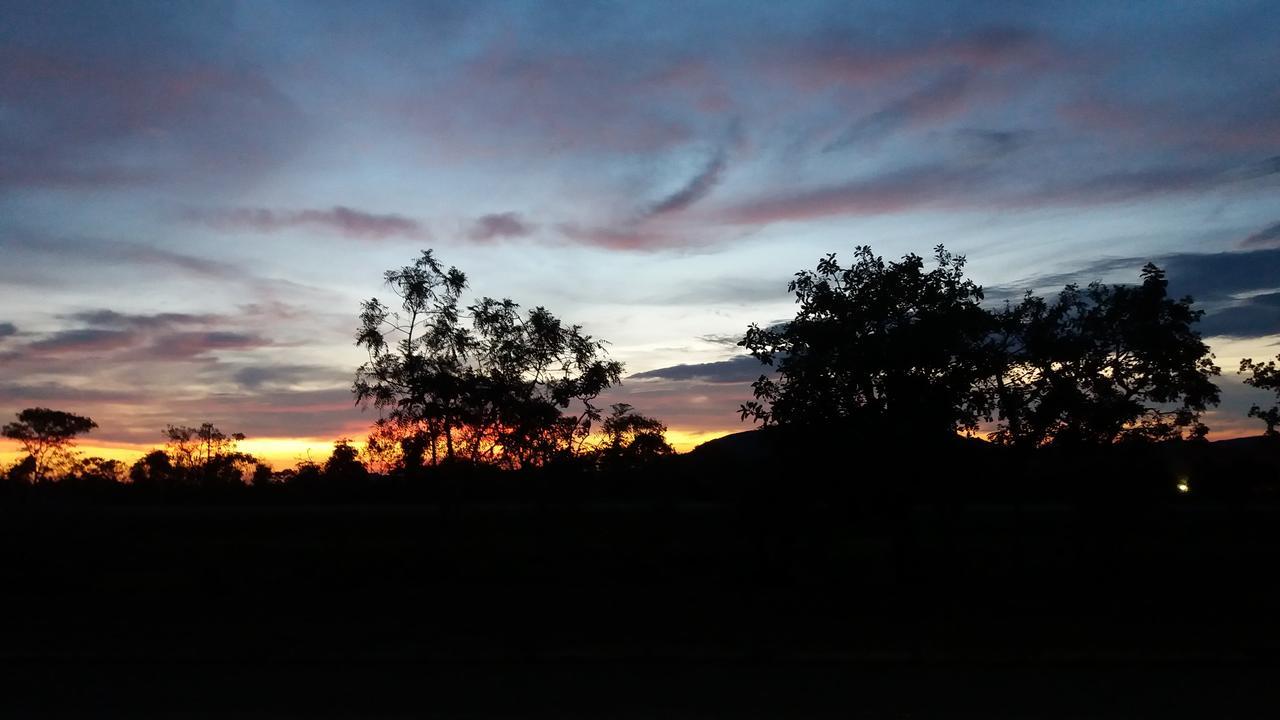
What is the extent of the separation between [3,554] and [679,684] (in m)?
17.7

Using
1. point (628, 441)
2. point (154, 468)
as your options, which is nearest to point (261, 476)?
point (154, 468)

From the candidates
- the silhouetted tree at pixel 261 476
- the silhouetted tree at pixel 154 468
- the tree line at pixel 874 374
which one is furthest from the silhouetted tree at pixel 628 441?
the silhouetted tree at pixel 154 468

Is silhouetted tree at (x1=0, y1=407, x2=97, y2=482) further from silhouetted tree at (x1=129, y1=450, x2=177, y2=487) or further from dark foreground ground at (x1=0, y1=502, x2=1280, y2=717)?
dark foreground ground at (x1=0, y1=502, x2=1280, y2=717)

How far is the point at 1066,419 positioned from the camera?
1641cm

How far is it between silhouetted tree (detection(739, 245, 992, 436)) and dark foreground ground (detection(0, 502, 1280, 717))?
187cm

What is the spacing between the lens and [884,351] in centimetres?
1371

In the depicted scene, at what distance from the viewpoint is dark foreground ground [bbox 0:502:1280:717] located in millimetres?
8656

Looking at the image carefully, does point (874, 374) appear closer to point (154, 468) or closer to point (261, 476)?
point (261, 476)

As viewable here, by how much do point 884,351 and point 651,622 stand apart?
5.14 meters

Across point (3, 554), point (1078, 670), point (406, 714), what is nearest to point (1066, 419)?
point (1078, 670)

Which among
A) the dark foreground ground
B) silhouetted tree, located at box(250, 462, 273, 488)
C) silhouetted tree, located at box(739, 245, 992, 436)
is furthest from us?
silhouetted tree, located at box(250, 462, 273, 488)

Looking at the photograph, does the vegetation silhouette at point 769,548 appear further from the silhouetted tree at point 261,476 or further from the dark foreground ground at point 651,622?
the silhouetted tree at point 261,476

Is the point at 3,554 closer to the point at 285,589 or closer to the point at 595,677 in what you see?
the point at 285,589

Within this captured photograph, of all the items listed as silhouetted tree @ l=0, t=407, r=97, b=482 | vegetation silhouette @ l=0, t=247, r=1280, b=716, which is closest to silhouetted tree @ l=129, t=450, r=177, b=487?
silhouetted tree @ l=0, t=407, r=97, b=482
